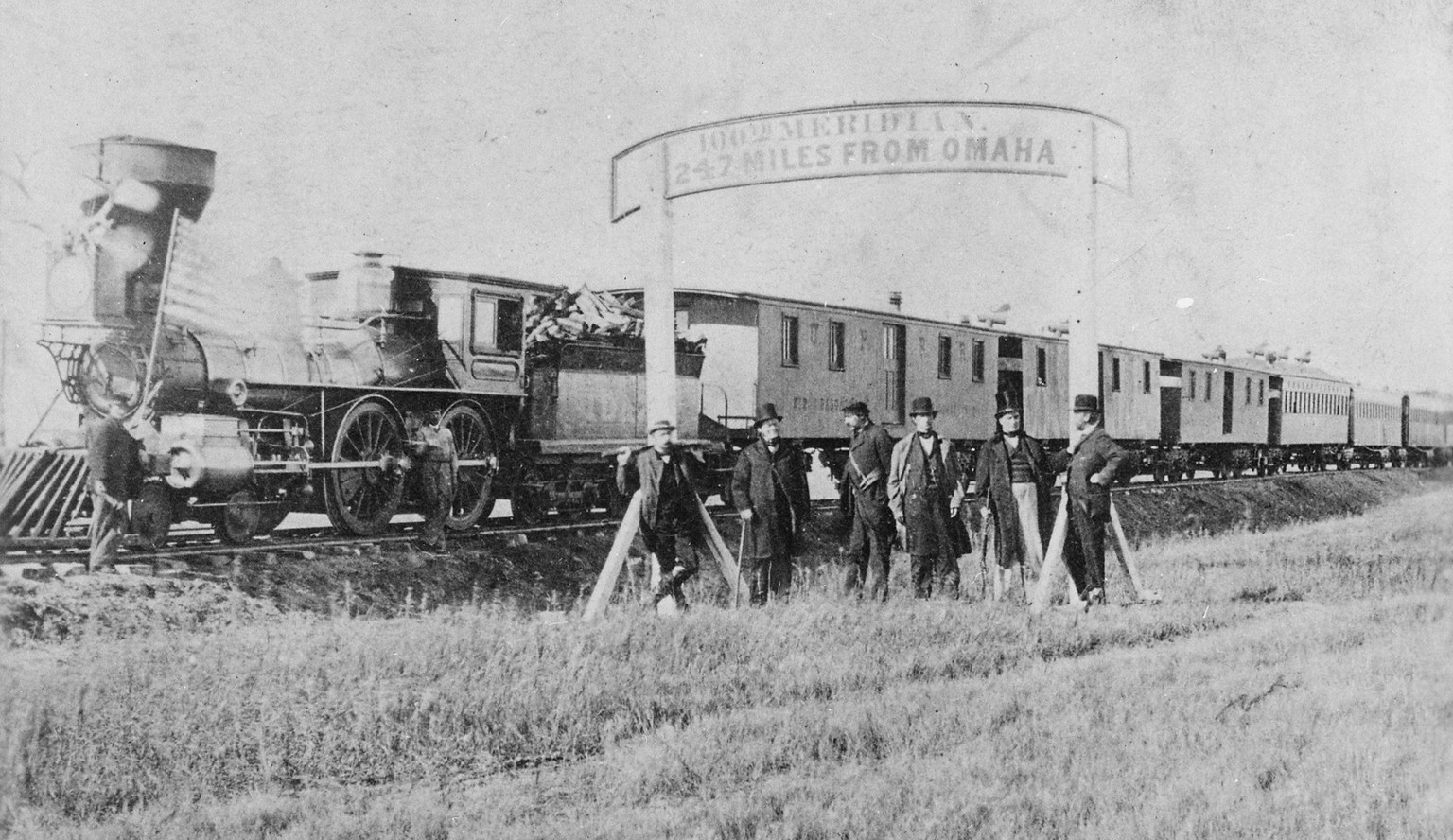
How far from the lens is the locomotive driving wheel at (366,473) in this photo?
A: 9070 mm

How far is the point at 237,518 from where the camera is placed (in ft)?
27.3

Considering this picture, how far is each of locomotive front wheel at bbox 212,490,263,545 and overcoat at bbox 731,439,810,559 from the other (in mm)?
3626

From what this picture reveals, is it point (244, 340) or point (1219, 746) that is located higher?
point (244, 340)

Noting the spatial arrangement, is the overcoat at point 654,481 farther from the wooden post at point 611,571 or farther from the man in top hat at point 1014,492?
the man in top hat at point 1014,492

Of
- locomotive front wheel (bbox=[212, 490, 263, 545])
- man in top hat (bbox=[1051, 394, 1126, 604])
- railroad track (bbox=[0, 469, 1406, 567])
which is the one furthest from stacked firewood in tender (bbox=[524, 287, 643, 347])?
man in top hat (bbox=[1051, 394, 1126, 604])

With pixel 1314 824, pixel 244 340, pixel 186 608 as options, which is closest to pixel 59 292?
pixel 244 340

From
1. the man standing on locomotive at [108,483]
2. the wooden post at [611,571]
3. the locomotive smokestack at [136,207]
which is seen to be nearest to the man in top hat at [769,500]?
the wooden post at [611,571]

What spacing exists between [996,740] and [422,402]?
6.68 m

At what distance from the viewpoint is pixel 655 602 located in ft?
21.3

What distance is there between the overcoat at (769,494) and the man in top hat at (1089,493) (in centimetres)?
169

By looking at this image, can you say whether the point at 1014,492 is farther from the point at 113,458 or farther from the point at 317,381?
the point at 113,458

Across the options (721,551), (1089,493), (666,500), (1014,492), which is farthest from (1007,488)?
(666,500)

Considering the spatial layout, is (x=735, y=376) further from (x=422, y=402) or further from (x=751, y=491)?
(x=751, y=491)

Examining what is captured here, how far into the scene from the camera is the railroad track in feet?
21.8
